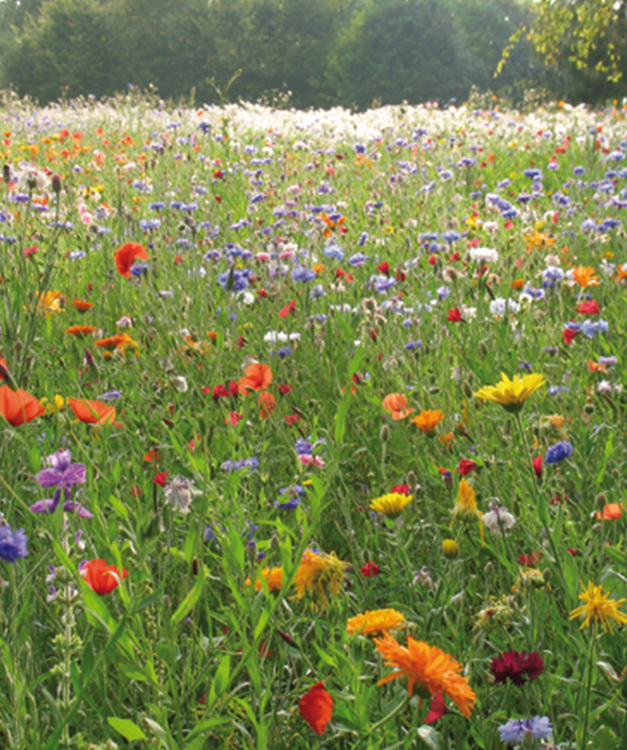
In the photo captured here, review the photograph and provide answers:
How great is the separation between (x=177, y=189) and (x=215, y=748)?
149 inches

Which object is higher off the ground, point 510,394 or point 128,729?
point 510,394

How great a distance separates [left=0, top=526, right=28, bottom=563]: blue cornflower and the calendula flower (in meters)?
0.45

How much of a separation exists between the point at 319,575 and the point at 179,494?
0.80 feet

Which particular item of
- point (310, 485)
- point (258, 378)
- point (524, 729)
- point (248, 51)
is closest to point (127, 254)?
point (258, 378)

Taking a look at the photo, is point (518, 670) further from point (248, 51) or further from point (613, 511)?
point (248, 51)

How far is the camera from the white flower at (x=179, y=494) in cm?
99

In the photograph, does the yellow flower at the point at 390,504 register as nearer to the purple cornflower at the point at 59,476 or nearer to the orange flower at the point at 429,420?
the orange flower at the point at 429,420

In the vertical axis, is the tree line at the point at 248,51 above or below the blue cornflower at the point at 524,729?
above

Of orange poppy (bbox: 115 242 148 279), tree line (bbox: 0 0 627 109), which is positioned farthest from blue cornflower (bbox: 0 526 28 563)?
tree line (bbox: 0 0 627 109)

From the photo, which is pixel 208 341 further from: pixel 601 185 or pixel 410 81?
pixel 410 81

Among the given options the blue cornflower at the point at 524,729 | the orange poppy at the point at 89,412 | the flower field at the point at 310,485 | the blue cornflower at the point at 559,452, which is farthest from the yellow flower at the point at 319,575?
the blue cornflower at the point at 559,452

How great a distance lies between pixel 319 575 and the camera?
3.02ft

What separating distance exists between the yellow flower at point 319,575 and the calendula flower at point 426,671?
0.69 ft

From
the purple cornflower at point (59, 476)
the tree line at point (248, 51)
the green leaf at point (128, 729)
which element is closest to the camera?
the green leaf at point (128, 729)
